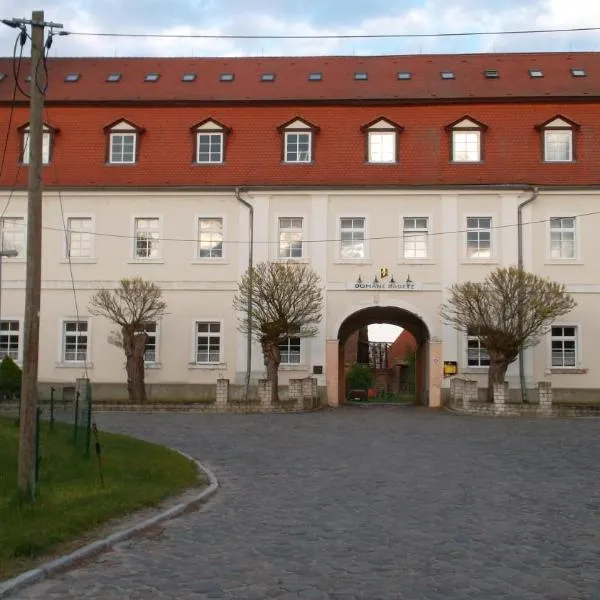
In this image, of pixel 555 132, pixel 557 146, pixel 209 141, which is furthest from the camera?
pixel 209 141

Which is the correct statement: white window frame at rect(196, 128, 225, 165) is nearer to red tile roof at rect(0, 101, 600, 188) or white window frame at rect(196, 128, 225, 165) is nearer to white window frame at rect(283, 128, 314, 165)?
red tile roof at rect(0, 101, 600, 188)

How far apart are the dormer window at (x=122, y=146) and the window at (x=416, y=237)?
1053 centimetres

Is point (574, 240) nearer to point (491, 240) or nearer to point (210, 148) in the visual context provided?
point (491, 240)

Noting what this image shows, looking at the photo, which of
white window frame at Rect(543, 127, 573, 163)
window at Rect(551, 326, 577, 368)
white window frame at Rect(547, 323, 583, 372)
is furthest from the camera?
white window frame at Rect(543, 127, 573, 163)

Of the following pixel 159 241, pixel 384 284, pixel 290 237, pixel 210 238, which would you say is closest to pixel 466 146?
pixel 384 284

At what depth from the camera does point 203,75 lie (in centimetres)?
3834

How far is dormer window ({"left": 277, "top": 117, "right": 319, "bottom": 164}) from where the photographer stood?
34.6 meters

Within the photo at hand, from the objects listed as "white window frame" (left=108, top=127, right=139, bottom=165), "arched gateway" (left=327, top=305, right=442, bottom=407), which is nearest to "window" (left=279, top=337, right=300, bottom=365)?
"arched gateway" (left=327, top=305, right=442, bottom=407)

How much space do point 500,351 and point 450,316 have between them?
4385 millimetres

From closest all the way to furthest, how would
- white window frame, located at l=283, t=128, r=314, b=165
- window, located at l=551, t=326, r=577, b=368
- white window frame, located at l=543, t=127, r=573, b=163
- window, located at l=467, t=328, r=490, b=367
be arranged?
window, located at l=551, t=326, r=577, b=368, window, located at l=467, t=328, r=490, b=367, white window frame, located at l=543, t=127, r=573, b=163, white window frame, located at l=283, t=128, r=314, b=165

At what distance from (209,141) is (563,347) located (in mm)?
15083

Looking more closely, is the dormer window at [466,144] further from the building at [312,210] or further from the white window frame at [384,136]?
the white window frame at [384,136]

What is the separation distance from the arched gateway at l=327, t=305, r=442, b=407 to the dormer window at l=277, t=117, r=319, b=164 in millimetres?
6132

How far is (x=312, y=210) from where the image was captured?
34312 millimetres
